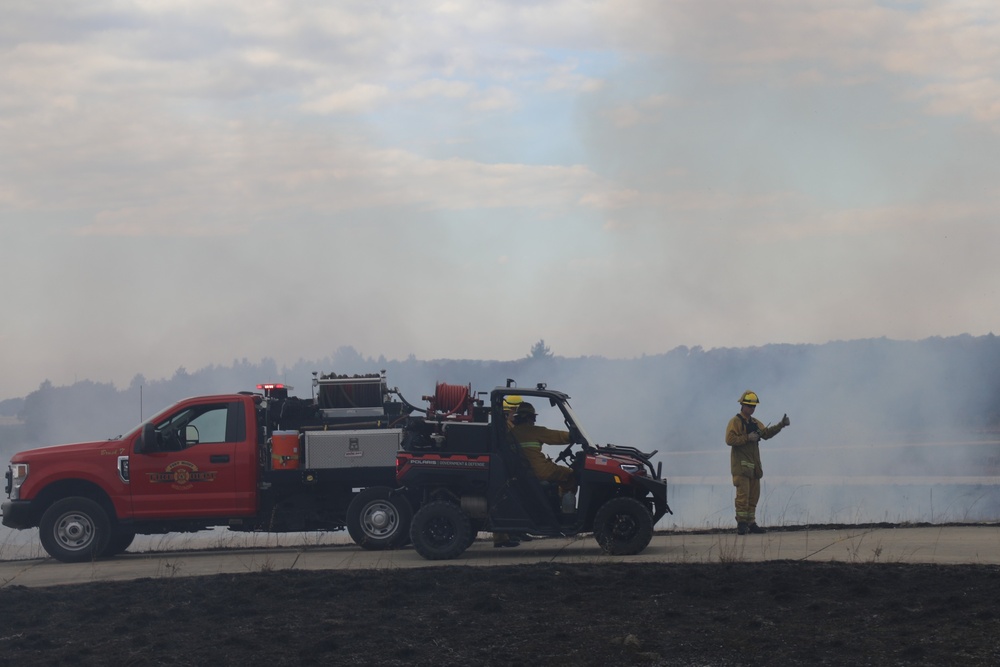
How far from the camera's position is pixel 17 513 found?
1602 cm

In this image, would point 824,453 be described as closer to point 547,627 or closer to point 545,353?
point 545,353

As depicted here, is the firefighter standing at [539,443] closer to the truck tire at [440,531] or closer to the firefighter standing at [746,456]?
the truck tire at [440,531]

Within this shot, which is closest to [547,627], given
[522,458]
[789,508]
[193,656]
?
[193,656]

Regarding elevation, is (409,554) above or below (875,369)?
below

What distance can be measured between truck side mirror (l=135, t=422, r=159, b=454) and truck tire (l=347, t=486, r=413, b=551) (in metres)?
2.76

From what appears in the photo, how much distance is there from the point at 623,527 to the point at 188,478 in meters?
5.91

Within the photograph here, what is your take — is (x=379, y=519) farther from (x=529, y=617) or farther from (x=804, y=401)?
(x=804, y=401)

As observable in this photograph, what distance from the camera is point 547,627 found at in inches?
395

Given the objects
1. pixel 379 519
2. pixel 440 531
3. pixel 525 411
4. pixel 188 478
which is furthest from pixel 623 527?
pixel 188 478

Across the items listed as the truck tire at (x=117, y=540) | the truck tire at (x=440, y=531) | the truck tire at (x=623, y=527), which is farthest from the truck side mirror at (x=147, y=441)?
the truck tire at (x=623, y=527)

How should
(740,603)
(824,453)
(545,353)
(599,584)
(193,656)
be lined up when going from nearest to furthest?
(193,656), (740,603), (599,584), (824,453), (545,353)

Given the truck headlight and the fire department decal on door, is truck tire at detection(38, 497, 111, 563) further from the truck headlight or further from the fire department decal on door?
the fire department decal on door

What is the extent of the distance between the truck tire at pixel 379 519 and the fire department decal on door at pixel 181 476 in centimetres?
203

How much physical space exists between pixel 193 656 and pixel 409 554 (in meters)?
6.08
